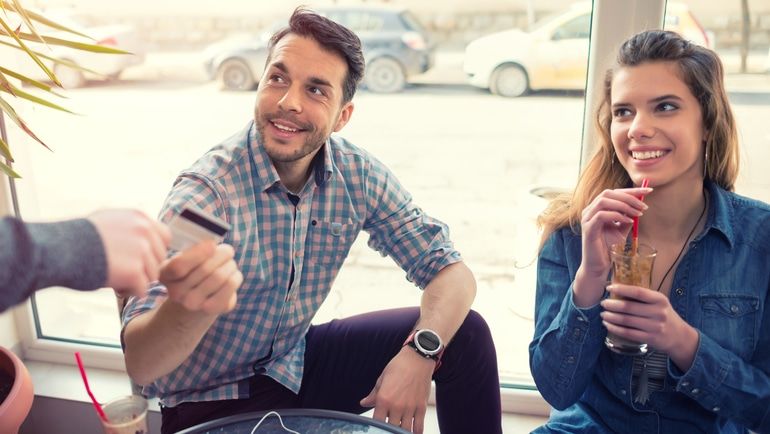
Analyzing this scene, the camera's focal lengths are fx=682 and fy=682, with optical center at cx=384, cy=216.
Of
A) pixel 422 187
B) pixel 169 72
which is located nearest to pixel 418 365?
pixel 422 187

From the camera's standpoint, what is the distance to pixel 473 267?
280cm

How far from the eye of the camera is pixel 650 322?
1424 millimetres

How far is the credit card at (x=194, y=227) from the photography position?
1033 millimetres

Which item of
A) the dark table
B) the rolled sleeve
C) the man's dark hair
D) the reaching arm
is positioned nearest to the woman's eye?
the rolled sleeve

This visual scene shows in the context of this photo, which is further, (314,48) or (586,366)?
(314,48)

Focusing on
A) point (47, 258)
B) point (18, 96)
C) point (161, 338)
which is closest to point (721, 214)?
point (161, 338)

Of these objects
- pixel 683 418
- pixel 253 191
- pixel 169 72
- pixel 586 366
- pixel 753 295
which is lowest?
pixel 683 418

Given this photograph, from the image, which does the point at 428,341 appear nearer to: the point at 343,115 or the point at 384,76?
the point at 343,115

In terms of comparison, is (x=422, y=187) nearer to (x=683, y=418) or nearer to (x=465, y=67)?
(x=465, y=67)

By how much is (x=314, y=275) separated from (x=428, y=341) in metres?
0.36

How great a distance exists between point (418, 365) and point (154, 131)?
5.33 feet

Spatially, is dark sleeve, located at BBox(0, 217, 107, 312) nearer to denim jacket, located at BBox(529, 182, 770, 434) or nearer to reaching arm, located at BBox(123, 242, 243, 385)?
reaching arm, located at BBox(123, 242, 243, 385)

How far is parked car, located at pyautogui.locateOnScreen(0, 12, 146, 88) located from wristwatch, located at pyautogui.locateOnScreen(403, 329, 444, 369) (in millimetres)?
1428

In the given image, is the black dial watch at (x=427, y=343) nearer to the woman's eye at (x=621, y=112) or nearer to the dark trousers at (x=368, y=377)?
the dark trousers at (x=368, y=377)
